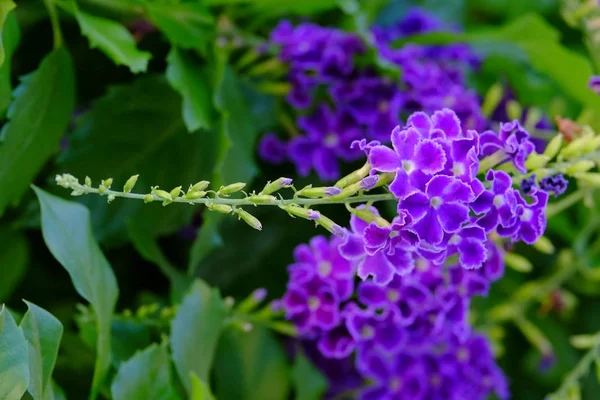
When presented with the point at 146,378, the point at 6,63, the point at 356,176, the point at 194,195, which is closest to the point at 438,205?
the point at 356,176

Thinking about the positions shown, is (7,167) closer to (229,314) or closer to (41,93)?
(41,93)

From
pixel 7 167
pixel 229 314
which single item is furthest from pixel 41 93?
pixel 229 314

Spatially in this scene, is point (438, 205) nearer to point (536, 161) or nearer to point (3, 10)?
point (536, 161)

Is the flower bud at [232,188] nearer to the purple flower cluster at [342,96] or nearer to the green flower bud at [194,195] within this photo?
the green flower bud at [194,195]

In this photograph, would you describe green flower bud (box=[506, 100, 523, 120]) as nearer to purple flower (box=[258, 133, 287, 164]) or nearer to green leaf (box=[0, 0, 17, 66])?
purple flower (box=[258, 133, 287, 164])

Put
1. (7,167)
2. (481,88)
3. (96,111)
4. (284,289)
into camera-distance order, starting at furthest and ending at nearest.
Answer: (481,88), (284,289), (96,111), (7,167)

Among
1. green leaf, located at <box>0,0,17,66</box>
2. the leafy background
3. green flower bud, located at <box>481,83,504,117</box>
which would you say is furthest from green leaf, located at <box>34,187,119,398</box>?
green flower bud, located at <box>481,83,504,117</box>
